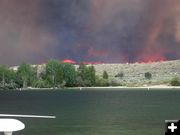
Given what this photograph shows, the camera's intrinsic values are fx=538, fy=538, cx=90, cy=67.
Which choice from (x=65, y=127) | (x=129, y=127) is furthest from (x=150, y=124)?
(x=65, y=127)

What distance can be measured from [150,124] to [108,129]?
10.4 m

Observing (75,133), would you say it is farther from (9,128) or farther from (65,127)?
(9,128)

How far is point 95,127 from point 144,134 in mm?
12000

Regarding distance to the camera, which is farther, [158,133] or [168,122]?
[158,133]

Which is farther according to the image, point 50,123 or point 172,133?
point 50,123

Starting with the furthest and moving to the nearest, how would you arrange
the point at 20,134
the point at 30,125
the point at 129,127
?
the point at 30,125, the point at 129,127, the point at 20,134

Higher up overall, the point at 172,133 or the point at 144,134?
the point at 172,133

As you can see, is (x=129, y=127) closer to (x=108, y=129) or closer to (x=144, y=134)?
(x=108, y=129)

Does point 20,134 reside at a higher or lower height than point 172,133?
lower

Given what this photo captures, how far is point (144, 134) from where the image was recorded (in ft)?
202

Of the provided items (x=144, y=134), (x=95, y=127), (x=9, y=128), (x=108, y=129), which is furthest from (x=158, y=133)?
(x=9, y=128)

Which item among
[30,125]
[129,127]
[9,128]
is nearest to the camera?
[9,128]

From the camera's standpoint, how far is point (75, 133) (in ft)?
208

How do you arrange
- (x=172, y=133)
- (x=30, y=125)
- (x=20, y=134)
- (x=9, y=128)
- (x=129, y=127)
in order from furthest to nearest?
1. (x=30, y=125)
2. (x=129, y=127)
3. (x=20, y=134)
4. (x=9, y=128)
5. (x=172, y=133)
